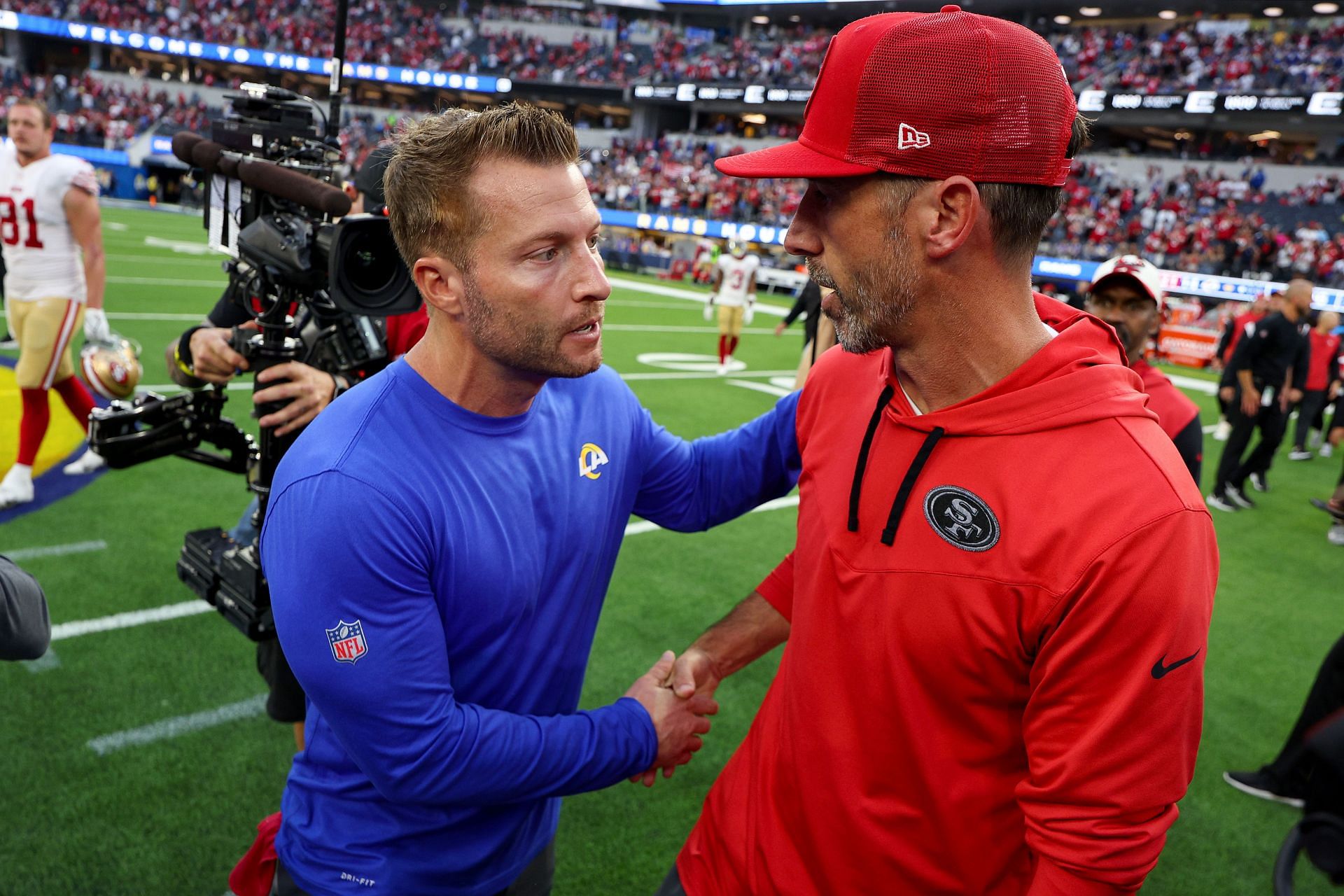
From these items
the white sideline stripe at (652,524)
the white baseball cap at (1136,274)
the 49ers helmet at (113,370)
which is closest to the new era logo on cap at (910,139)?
the white baseball cap at (1136,274)

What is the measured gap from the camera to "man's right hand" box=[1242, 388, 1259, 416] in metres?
9.12

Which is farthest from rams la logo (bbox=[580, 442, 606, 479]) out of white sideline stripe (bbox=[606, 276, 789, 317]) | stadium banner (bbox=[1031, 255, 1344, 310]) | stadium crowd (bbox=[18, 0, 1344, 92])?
stadium crowd (bbox=[18, 0, 1344, 92])

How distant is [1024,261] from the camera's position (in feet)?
5.04

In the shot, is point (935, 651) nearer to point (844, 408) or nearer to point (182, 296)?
point (844, 408)

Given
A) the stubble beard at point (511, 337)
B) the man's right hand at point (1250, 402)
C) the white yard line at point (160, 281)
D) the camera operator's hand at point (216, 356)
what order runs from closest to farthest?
the stubble beard at point (511, 337)
the camera operator's hand at point (216, 356)
the man's right hand at point (1250, 402)
the white yard line at point (160, 281)

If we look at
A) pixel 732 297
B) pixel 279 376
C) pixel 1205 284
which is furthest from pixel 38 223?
pixel 1205 284

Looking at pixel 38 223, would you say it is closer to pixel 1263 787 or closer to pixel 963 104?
pixel 963 104

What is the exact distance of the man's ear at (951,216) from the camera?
4.71 ft

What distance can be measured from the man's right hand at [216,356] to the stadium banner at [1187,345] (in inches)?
911

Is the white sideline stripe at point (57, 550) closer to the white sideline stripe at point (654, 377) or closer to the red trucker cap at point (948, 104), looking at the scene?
the white sideline stripe at point (654, 377)

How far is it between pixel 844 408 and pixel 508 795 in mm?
952

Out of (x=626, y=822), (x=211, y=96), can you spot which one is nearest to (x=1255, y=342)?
(x=626, y=822)

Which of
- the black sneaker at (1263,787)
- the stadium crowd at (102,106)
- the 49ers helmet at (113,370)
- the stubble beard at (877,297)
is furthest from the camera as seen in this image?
the stadium crowd at (102,106)

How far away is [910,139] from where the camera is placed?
1.42 meters
